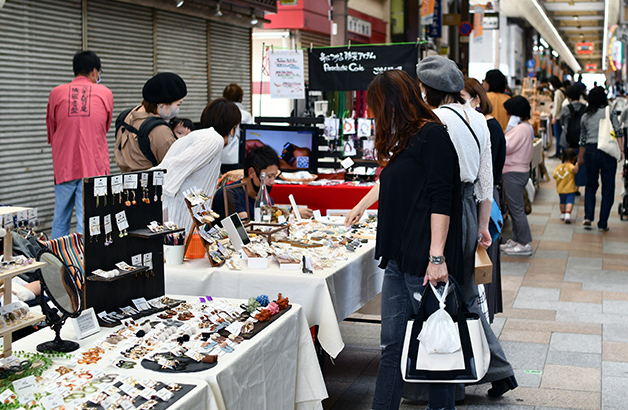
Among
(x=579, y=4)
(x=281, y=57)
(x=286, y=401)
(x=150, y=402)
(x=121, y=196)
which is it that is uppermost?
(x=579, y=4)

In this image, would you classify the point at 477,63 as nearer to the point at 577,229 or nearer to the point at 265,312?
the point at 577,229

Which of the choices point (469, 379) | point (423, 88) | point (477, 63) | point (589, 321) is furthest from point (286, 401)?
point (477, 63)

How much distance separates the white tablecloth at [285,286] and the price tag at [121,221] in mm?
642

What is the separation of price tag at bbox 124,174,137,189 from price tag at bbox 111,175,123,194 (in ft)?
0.11

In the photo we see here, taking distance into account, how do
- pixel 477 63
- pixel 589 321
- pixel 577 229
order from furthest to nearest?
pixel 477 63, pixel 577 229, pixel 589 321

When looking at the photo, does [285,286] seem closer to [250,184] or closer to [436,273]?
[436,273]

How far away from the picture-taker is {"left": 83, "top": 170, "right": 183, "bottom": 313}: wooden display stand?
2.66 metres

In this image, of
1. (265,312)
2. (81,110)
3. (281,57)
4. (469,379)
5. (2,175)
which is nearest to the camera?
(265,312)

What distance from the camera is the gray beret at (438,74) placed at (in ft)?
10.6

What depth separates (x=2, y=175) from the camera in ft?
23.0

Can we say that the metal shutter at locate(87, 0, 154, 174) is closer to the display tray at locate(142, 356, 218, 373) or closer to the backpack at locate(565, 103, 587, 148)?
the backpack at locate(565, 103, 587, 148)

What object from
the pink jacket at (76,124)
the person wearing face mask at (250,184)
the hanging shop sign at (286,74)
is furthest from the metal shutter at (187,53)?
the person wearing face mask at (250,184)

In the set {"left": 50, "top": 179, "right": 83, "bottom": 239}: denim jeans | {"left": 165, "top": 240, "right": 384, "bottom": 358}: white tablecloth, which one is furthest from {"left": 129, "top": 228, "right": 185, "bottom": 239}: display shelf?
{"left": 50, "top": 179, "right": 83, "bottom": 239}: denim jeans

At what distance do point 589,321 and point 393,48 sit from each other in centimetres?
311
